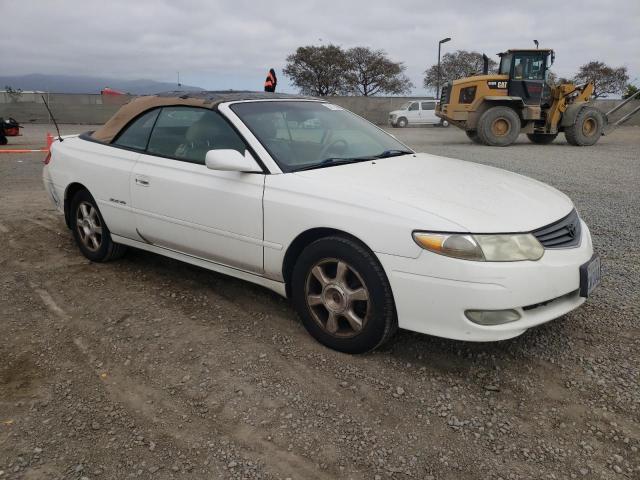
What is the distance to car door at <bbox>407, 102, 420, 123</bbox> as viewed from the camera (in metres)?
28.8

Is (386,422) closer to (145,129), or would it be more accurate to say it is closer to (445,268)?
(445,268)

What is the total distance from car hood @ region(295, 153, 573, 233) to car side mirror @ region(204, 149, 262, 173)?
314 mm

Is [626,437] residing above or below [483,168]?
below

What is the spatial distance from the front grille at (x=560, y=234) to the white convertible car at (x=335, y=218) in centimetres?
1

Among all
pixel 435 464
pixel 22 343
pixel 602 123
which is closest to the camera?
pixel 435 464

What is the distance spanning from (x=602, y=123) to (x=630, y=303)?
14.5 meters

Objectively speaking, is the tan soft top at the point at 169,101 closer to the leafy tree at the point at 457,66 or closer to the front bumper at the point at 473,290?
the front bumper at the point at 473,290

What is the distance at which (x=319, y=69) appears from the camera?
47969 millimetres

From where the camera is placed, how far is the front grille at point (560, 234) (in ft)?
9.13

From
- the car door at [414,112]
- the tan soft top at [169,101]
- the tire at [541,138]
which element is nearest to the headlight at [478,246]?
the tan soft top at [169,101]

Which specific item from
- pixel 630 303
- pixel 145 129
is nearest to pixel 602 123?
pixel 630 303

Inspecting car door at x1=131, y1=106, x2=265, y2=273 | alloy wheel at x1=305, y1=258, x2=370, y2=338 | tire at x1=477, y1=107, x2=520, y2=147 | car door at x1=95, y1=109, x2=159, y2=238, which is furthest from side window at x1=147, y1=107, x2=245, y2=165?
tire at x1=477, y1=107, x2=520, y2=147

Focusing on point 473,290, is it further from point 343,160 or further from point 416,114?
point 416,114

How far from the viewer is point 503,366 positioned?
295 centimetres
